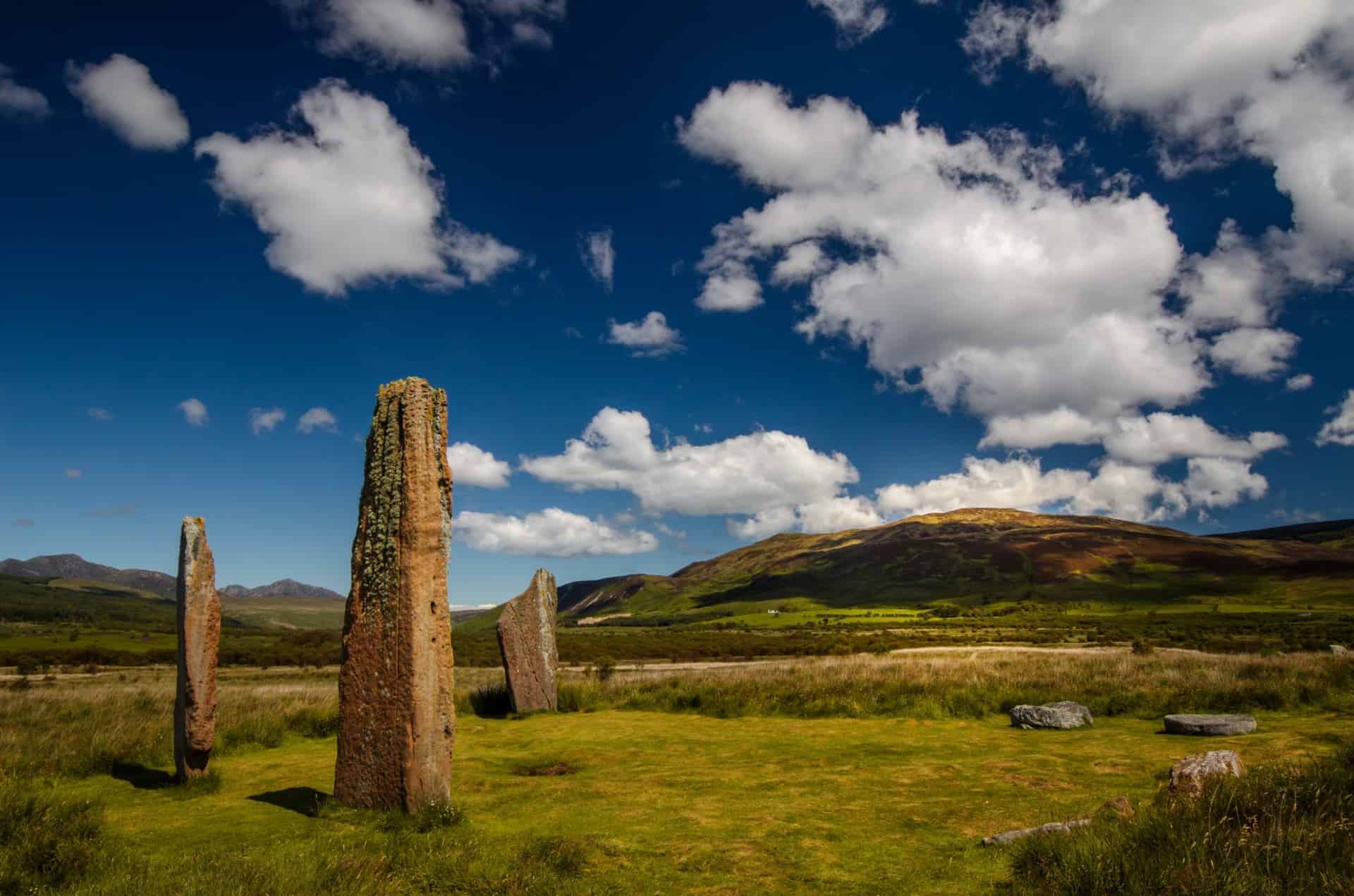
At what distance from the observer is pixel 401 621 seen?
8641mm

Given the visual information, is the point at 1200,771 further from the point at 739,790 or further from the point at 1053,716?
the point at 1053,716

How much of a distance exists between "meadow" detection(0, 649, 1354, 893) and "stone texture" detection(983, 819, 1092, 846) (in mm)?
220

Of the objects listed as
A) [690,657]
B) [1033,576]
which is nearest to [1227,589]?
[1033,576]

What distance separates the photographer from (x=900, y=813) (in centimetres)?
791

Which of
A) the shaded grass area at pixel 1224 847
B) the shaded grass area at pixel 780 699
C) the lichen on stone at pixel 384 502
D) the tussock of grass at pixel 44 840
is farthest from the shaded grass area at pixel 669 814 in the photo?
the lichen on stone at pixel 384 502

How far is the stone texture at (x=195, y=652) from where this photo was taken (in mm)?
10297

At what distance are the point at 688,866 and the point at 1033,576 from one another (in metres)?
200

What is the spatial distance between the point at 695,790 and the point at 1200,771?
571 centimetres

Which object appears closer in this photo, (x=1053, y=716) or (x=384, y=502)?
(x=384, y=502)

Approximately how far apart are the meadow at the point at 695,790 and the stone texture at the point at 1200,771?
0.26 meters

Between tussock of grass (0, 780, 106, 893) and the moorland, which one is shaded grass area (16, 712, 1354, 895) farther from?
tussock of grass (0, 780, 106, 893)

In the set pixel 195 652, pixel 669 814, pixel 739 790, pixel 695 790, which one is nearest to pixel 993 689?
pixel 739 790

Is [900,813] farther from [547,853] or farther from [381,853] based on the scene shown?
[381,853]

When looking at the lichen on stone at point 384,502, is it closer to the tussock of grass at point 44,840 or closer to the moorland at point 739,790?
the moorland at point 739,790
